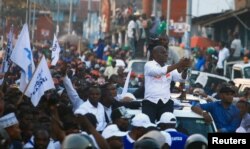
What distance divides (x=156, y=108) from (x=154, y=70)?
0.53 m

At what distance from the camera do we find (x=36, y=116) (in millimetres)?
13172

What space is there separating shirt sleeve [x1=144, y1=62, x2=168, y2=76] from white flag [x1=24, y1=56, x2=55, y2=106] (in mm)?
1504

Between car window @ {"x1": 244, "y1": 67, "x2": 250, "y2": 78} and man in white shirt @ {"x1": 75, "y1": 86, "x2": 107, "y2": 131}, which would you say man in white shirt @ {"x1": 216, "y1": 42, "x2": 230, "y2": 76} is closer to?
car window @ {"x1": 244, "y1": 67, "x2": 250, "y2": 78}

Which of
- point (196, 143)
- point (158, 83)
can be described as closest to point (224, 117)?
point (158, 83)

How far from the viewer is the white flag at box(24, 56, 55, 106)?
15375mm

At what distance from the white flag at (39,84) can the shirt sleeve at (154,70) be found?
1.50m

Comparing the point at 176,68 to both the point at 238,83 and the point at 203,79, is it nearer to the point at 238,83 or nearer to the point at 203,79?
the point at 203,79

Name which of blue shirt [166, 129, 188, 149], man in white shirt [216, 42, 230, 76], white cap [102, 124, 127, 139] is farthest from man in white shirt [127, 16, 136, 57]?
white cap [102, 124, 127, 139]

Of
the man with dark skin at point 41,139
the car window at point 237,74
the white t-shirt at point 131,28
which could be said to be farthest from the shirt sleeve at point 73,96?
the white t-shirt at point 131,28

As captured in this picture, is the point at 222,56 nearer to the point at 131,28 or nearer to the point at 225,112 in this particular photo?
the point at 131,28

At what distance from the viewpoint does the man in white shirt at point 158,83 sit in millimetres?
14984

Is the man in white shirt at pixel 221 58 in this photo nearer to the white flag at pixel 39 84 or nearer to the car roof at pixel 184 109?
the car roof at pixel 184 109

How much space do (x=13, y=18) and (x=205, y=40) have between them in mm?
18819

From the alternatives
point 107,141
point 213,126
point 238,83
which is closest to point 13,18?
point 238,83
